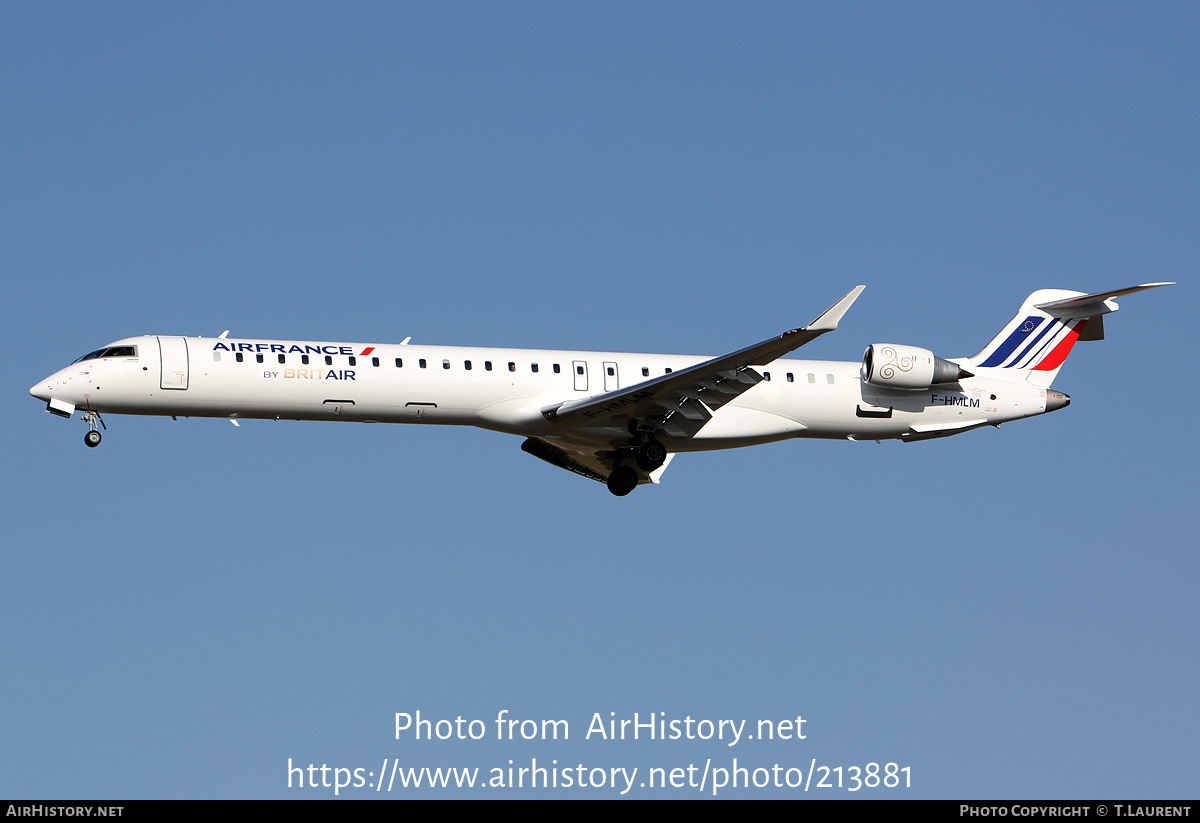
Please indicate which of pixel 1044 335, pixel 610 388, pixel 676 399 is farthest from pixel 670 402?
pixel 1044 335

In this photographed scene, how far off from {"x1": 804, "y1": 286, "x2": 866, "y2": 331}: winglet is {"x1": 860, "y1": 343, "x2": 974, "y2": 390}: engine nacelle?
5.16 metres

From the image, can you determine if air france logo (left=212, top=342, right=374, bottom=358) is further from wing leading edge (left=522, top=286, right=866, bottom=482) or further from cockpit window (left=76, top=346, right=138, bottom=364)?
wing leading edge (left=522, top=286, right=866, bottom=482)

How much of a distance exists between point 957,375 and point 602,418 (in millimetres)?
7638

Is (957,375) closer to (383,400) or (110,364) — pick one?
(383,400)

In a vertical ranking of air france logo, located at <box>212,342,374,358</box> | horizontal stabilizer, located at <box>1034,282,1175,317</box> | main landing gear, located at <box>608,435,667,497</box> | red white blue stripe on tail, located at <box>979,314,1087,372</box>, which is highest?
horizontal stabilizer, located at <box>1034,282,1175,317</box>

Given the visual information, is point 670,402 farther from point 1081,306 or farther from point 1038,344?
point 1081,306

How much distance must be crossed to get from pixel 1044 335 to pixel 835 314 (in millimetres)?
9109

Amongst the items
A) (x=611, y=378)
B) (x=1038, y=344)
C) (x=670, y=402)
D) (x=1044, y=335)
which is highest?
(x=1044, y=335)

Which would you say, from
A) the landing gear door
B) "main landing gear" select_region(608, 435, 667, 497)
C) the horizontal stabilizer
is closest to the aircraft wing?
"main landing gear" select_region(608, 435, 667, 497)

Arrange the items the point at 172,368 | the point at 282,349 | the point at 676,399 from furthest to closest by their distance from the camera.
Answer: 1. the point at 676,399
2. the point at 282,349
3. the point at 172,368

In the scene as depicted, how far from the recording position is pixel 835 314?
80.4 ft

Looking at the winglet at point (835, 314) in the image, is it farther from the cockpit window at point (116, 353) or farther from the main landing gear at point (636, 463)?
the cockpit window at point (116, 353)

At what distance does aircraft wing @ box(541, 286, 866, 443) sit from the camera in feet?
86.1

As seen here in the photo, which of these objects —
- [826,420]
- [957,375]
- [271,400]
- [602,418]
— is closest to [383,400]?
[271,400]
